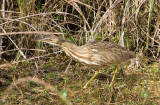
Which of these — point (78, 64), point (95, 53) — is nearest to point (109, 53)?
point (95, 53)

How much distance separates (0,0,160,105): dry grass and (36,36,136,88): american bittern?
0.79 ft

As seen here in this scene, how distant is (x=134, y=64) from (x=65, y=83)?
40.3 inches

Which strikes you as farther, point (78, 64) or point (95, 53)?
point (78, 64)

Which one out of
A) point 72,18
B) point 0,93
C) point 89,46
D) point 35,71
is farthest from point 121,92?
point 72,18

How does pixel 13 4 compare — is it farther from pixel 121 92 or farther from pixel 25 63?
pixel 121 92

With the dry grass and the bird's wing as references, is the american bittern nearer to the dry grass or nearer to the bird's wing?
the bird's wing

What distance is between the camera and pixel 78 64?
141 inches

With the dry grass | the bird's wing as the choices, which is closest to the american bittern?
the bird's wing

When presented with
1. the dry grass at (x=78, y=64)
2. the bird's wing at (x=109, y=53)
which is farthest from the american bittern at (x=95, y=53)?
the dry grass at (x=78, y=64)

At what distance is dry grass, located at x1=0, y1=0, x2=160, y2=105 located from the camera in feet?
9.35

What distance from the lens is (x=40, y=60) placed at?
3549 millimetres

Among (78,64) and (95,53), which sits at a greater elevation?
(95,53)

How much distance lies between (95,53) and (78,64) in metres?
0.62

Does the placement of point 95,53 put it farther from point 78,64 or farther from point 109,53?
point 78,64
